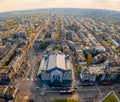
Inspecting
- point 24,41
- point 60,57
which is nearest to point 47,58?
point 60,57

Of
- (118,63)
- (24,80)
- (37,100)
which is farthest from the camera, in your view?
(118,63)

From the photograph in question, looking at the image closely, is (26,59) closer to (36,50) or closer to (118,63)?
(36,50)

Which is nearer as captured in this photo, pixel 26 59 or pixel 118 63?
pixel 118 63

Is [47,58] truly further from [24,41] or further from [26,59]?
[24,41]

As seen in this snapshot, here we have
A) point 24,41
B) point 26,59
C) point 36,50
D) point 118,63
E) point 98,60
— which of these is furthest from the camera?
point 24,41

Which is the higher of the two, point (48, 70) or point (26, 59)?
point (48, 70)

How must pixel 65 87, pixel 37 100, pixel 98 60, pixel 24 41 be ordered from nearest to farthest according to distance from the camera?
1. pixel 37 100
2. pixel 65 87
3. pixel 98 60
4. pixel 24 41

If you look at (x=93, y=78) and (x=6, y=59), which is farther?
(x=6, y=59)

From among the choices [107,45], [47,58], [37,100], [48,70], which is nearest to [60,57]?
[47,58]

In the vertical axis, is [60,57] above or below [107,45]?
above
